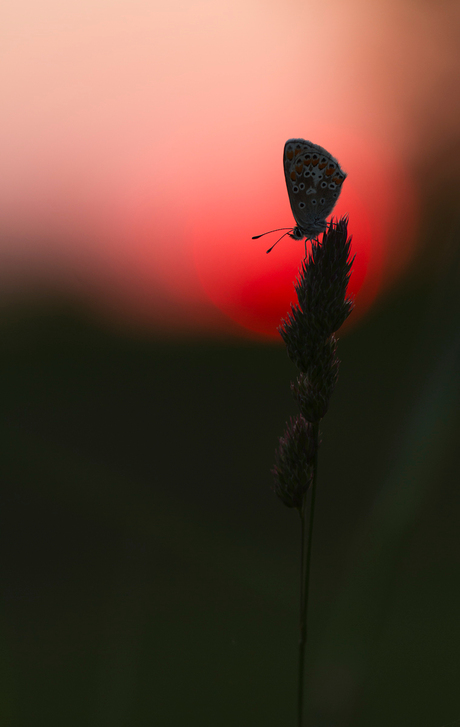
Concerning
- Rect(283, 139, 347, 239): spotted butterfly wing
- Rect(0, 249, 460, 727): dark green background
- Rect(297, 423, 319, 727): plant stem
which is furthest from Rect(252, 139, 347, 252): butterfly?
Rect(297, 423, 319, 727): plant stem

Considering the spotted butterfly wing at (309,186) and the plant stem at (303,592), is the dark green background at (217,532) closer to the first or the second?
the plant stem at (303,592)

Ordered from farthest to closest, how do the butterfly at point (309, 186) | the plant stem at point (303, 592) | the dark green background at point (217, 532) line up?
the butterfly at point (309, 186)
the dark green background at point (217, 532)
the plant stem at point (303, 592)

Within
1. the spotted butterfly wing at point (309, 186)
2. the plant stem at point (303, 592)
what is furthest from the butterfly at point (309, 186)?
the plant stem at point (303, 592)

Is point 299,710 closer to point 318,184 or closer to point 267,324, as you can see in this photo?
point 318,184

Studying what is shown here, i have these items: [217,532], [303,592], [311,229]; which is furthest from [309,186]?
[217,532]

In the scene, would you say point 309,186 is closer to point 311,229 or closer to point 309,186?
point 309,186

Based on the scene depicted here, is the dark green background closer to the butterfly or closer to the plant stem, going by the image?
the plant stem
